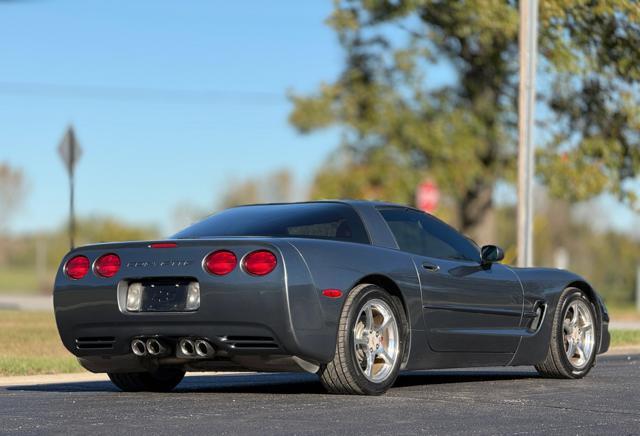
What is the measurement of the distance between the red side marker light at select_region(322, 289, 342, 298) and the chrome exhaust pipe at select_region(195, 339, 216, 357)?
79 cm

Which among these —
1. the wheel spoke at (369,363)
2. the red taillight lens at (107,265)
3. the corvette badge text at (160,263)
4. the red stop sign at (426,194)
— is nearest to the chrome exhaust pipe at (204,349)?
the corvette badge text at (160,263)

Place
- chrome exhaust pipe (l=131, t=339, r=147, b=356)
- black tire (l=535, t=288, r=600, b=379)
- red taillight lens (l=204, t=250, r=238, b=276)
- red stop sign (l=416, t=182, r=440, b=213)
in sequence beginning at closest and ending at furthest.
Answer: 1. red taillight lens (l=204, t=250, r=238, b=276)
2. chrome exhaust pipe (l=131, t=339, r=147, b=356)
3. black tire (l=535, t=288, r=600, b=379)
4. red stop sign (l=416, t=182, r=440, b=213)

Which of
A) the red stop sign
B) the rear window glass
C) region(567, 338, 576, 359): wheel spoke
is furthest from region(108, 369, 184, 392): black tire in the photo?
the red stop sign

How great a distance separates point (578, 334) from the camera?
36.4ft

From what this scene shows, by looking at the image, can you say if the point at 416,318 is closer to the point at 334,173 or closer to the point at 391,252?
the point at 391,252

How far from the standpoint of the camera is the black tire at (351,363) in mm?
8809

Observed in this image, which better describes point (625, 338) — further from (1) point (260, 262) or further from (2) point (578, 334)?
(1) point (260, 262)

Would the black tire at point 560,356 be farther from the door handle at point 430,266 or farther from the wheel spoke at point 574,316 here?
the door handle at point 430,266

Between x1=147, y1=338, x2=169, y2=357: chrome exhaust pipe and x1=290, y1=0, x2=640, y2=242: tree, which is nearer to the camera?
x1=147, y1=338, x2=169, y2=357: chrome exhaust pipe

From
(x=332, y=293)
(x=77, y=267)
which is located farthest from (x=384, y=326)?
(x=77, y=267)

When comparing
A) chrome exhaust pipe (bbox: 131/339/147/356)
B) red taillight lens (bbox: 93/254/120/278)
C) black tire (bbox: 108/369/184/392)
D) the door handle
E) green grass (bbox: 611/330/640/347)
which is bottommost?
green grass (bbox: 611/330/640/347)

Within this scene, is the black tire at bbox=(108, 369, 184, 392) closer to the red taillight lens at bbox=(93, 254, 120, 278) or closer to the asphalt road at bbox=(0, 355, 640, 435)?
the asphalt road at bbox=(0, 355, 640, 435)

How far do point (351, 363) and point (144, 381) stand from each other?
1777 mm

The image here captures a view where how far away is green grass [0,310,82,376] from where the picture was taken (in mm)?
12133
